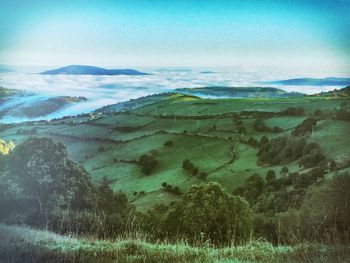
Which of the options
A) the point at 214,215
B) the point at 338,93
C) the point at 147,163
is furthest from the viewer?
the point at 338,93

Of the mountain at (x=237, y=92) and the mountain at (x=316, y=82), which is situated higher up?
the mountain at (x=316, y=82)

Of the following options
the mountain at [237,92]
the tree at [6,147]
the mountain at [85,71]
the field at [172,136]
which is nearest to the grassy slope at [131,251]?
the field at [172,136]

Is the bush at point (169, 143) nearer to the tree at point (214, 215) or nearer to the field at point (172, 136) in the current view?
the field at point (172, 136)

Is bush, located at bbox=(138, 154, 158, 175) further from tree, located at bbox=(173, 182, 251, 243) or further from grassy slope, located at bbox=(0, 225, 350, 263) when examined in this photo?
grassy slope, located at bbox=(0, 225, 350, 263)

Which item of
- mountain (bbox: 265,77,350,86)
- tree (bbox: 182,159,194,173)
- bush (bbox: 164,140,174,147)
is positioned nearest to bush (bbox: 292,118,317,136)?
mountain (bbox: 265,77,350,86)

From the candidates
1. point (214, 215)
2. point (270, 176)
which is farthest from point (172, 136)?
point (270, 176)

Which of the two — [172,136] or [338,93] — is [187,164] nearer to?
[172,136]
